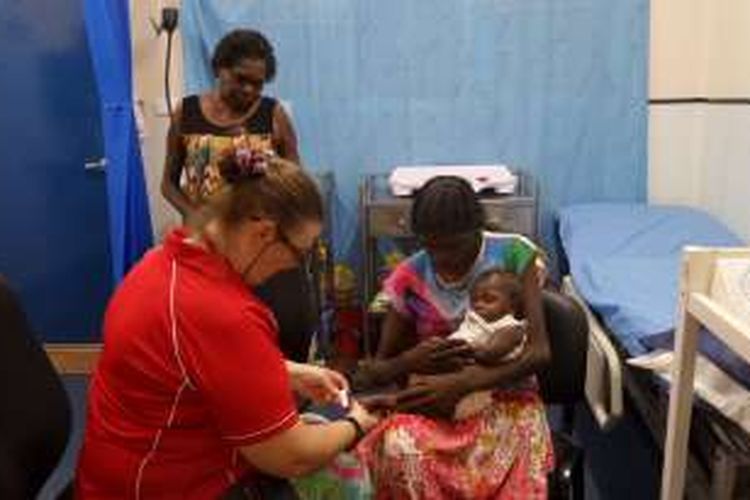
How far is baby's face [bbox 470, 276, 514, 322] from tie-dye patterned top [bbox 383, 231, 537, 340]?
0.04m

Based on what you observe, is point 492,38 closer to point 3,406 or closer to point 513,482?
point 513,482

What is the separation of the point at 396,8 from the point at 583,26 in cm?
76

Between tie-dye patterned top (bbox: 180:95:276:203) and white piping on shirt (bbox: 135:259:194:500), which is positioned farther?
tie-dye patterned top (bbox: 180:95:276:203)

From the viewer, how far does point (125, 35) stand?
126 inches

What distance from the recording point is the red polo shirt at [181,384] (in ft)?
4.44

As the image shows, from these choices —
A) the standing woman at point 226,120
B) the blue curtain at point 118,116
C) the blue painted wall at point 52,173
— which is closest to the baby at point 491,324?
the standing woman at point 226,120

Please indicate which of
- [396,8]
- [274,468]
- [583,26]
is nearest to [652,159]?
[583,26]

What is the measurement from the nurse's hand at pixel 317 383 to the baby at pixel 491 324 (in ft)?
1.03

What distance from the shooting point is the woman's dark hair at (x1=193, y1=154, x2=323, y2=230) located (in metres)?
1.38

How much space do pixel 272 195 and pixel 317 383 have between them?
0.47 meters

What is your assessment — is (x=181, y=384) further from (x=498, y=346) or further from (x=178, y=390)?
(x=498, y=346)

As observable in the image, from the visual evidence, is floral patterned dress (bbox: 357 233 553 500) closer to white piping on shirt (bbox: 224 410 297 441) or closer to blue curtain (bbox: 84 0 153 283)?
white piping on shirt (bbox: 224 410 297 441)

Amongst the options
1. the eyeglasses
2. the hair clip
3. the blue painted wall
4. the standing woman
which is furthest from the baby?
the blue painted wall

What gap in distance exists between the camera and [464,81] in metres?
3.73
